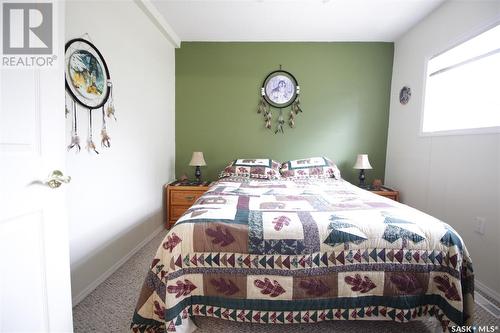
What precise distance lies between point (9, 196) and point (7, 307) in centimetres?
37

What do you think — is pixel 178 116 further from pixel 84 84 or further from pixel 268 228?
pixel 268 228

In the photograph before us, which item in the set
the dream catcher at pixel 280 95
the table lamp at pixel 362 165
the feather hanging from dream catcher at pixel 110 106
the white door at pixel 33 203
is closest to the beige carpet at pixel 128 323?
the white door at pixel 33 203

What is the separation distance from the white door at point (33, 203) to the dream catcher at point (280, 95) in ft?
7.67

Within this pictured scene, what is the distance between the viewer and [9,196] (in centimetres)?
71

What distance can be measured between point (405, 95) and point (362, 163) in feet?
3.10

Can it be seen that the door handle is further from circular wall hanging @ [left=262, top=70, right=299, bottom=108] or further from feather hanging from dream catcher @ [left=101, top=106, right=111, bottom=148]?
circular wall hanging @ [left=262, top=70, right=299, bottom=108]

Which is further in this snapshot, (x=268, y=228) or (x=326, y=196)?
(x=326, y=196)

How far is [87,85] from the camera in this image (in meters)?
1.49

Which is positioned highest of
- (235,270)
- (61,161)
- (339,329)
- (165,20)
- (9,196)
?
(165,20)

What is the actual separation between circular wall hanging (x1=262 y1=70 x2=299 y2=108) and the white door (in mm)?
2354

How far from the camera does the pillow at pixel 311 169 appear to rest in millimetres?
2631

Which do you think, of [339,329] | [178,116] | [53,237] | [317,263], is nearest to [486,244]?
[339,329]

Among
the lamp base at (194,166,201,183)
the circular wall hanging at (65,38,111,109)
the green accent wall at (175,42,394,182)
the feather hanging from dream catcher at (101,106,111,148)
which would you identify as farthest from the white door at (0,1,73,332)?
the green accent wall at (175,42,394,182)

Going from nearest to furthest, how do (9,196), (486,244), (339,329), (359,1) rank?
(9,196) < (339,329) < (486,244) < (359,1)
